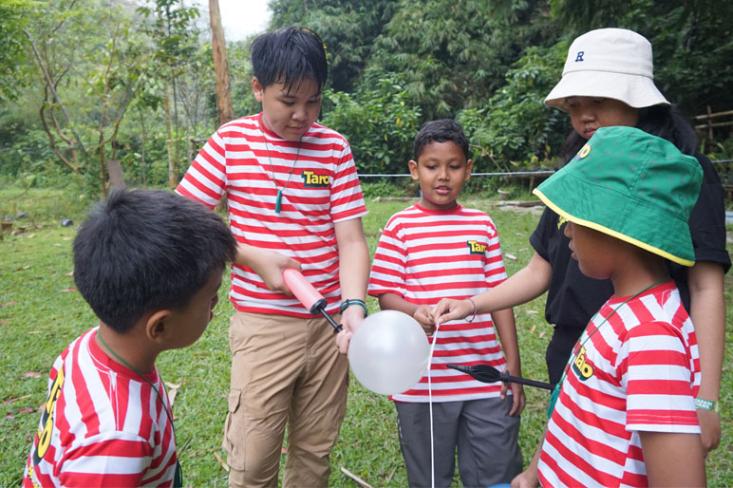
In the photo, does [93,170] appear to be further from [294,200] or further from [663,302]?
[663,302]

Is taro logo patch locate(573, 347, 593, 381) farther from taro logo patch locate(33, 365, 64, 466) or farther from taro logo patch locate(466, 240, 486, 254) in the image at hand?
taro logo patch locate(33, 365, 64, 466)

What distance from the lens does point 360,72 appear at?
18078 millimetres

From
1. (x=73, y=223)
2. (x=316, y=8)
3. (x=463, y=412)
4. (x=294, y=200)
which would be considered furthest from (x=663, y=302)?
(x=316, y=8)

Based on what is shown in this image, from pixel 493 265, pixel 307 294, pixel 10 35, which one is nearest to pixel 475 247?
pixel 493 265

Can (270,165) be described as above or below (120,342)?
above

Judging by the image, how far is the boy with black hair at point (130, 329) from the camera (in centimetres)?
112

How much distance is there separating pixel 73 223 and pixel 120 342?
11561mm

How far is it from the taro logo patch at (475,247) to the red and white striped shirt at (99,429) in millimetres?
1314

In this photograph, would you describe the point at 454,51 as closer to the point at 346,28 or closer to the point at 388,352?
the point at 346,28

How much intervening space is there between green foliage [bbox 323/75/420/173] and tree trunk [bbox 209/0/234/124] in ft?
16.7

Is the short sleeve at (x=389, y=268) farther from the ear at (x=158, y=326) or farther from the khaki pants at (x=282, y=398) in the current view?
the ear at (x=158, y=326)

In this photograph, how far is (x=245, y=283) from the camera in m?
2.00

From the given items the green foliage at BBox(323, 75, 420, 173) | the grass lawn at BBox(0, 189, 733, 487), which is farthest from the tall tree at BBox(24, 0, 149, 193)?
the green foliage at BBox(323, 75, 420, 173)

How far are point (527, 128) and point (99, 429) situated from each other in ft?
42.6
